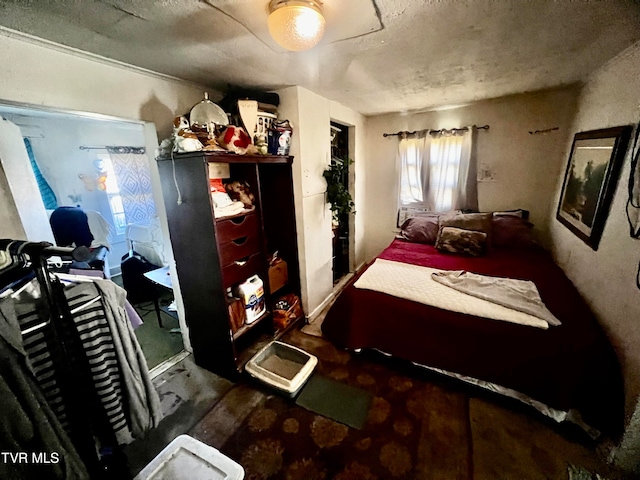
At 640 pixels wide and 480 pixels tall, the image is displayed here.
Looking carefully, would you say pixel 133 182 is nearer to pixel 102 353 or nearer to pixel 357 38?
pixel 102 353

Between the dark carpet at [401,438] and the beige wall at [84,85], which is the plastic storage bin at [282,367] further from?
the beige wall at [84,85]

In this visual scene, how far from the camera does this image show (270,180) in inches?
87.6

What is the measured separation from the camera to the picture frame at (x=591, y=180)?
159 centimetres

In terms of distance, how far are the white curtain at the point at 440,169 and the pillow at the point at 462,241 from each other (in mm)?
616

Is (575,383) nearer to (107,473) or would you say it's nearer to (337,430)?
(337,430)

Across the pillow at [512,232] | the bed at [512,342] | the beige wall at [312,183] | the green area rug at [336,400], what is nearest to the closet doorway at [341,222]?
the beige wall at [312,183]

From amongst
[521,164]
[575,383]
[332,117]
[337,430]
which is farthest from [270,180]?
[521,164]

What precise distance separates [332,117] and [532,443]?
289 cm

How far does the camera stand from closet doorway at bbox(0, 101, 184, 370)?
8.98 feet

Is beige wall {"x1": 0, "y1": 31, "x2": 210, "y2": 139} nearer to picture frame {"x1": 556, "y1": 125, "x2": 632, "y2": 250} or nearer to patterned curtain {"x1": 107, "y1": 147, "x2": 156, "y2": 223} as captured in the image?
patterned curtain {"x1": 107, "y1": 147, "x2": 156, "y2": 223}

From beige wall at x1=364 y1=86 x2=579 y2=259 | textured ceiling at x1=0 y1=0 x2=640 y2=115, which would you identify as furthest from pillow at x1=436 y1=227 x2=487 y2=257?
textured ceiling at x1=0 y1=0 x2=640 y2=115

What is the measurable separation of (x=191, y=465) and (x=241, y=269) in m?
1.07

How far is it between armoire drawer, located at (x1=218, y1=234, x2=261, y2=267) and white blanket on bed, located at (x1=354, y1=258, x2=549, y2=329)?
2.87ft

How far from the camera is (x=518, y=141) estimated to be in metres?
2.82
